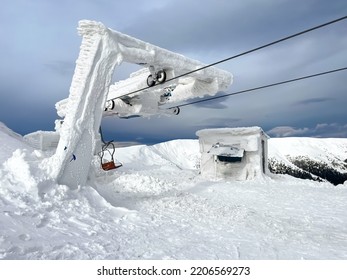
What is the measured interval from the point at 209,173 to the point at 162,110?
4.65m

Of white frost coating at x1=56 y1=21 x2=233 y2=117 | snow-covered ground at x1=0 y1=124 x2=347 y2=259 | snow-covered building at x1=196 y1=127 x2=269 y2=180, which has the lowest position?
snow-covered ground at x1=0 y1=124 x2=347 y2=259

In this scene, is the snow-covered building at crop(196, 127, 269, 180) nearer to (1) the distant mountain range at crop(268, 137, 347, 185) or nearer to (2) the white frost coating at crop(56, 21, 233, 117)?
(2) the white frost coating at crop(56, 21, 233, 117)

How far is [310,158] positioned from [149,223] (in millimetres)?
35787

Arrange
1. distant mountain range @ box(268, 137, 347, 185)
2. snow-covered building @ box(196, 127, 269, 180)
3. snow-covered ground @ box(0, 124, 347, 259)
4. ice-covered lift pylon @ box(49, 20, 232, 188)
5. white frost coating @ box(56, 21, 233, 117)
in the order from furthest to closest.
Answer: distant mountain range @ box(268, 137, 347, 185), snow-covered building @ box(196, 127, 269, 180), white frost coating @ box(56, 21, 233, 117), ice-covered lift pylon @ box(49, 20, 232, 188), snow-covered ground @ box(0, 124, 347, 259)

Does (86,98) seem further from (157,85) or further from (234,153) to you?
(234,153)

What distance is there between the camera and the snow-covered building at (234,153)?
45.3ft

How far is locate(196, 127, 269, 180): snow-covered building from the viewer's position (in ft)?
45.3

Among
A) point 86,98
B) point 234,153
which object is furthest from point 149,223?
point 234,153

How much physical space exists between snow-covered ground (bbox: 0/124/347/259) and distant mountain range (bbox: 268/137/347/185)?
26588mm

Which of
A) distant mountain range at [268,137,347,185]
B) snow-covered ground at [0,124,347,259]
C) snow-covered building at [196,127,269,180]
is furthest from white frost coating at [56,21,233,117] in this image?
distant mountain range at [268,137,347,185]

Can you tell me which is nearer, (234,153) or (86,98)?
(86,98)

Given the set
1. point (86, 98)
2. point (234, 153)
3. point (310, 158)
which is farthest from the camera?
point (310, 158)

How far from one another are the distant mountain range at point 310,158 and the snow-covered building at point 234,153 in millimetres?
21010

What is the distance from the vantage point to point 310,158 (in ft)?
120
